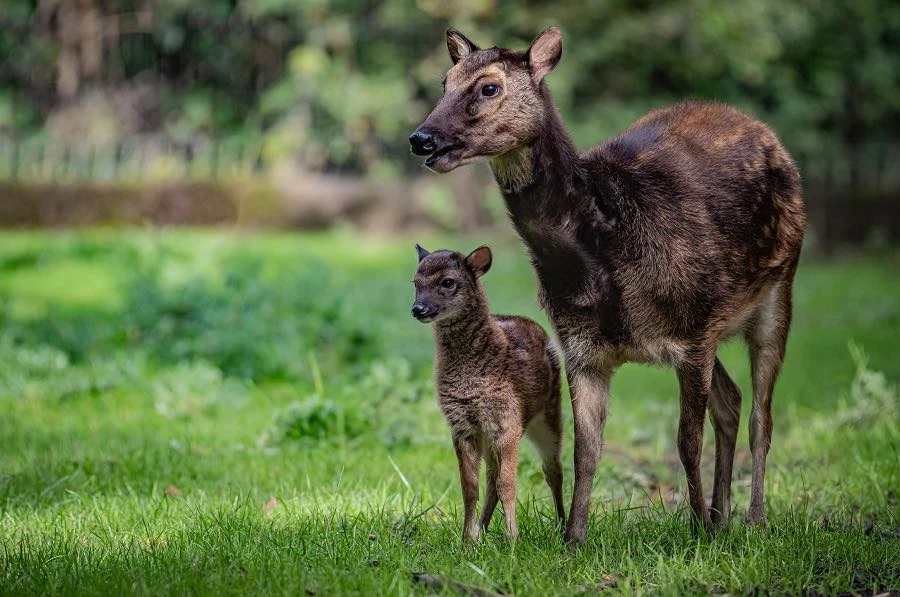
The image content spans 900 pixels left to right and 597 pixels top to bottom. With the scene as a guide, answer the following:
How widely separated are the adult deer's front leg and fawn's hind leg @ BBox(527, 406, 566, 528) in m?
0.26

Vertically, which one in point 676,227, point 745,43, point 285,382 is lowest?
point 285,382

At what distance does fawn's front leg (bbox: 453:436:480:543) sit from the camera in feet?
16.2

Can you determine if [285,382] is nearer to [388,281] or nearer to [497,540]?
[497,540]

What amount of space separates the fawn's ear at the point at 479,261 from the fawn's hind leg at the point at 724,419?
4.32 feet

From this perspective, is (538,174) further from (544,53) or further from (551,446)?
(551,446)

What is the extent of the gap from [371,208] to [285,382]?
1032 centimetres

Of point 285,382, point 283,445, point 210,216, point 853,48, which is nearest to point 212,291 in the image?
point 285,382

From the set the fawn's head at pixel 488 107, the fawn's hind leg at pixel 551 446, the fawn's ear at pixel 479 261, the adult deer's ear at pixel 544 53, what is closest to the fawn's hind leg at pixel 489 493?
the fawn's hind leg at pixel 551 446

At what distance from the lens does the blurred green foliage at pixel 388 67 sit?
19734 millimetres

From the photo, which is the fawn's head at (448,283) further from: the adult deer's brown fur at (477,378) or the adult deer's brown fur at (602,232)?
the adult deer's brown fur at (602,232)

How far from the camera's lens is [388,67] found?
67.1 ft

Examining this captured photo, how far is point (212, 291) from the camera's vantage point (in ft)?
31.4

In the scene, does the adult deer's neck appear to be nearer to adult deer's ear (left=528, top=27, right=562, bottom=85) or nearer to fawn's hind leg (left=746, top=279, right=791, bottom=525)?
adult deer's ear (left=528, top=27, right=562, bottom=85)

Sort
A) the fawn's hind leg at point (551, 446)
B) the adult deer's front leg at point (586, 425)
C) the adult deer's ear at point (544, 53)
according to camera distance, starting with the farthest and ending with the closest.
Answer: the fawn's hind leg at point (551, 446) < the adult deer's front leg at point (586, 425) < the adult deer's ear at point (544, 53)
